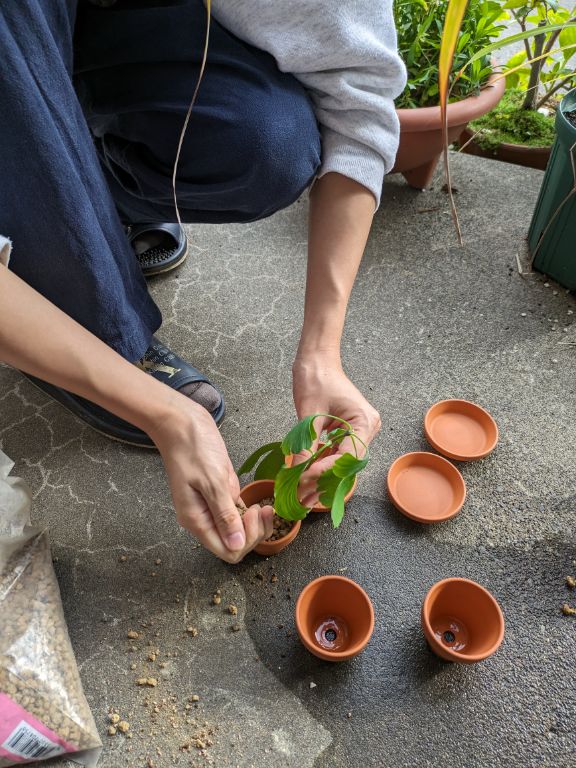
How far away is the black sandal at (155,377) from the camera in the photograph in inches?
45.7

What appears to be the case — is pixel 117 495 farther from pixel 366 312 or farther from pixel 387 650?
pixel 366 312

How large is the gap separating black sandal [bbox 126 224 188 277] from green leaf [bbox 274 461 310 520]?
80 cm

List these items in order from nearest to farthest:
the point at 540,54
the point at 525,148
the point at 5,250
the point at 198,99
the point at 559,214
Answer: the point at 5,250 < the point at 198,99 < the point at 559,214 < the point at 540,54 < the point at 525,148

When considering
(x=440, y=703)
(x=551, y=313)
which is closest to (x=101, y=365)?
(x=440, y=703)

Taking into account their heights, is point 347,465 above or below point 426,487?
above

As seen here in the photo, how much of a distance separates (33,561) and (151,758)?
34 cm

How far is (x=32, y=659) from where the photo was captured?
82 cm

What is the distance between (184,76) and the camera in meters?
0.90

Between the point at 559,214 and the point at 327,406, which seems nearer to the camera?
the point at 327,406

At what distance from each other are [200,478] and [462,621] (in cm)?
50

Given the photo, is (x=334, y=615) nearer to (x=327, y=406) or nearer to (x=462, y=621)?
(x=462, y=621)

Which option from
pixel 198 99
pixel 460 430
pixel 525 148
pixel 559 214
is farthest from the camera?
pixel 525 148

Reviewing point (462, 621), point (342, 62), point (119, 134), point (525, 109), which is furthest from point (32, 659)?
point (525, 109)

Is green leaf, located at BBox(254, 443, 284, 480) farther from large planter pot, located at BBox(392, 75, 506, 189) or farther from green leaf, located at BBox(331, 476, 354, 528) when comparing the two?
large planter pot, located at BBox(392, 75, 506, 189)
